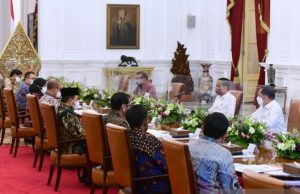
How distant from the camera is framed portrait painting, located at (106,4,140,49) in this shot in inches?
700

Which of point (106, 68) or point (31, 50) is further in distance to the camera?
point (106, 68)

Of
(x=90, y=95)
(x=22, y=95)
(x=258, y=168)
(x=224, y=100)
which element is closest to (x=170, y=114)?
(x=224, y=100)

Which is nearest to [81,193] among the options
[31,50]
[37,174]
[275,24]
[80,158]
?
[80,158]

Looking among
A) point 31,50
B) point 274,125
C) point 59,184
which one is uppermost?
point 31,50

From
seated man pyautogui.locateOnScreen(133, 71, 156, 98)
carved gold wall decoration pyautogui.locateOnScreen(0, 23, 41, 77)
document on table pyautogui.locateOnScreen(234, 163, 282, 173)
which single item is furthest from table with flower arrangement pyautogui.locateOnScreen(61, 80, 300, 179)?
carved gold wall decoration pyautogui.locateOnScreen(0, 23, 41, 77)

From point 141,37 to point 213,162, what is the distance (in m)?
14.1

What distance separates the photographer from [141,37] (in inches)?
715

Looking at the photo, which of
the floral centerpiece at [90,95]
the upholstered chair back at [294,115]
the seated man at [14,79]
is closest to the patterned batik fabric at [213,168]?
the upholstered chair back at [294,115]

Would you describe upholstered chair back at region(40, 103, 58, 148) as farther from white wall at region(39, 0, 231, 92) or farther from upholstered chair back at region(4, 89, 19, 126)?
white wall at region(39, 0, 231, 92)

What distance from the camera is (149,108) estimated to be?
25.6 ft

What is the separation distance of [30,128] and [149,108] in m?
2.19

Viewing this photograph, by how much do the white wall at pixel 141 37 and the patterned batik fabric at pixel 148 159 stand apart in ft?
38.5

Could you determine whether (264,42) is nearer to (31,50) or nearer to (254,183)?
(31,50)

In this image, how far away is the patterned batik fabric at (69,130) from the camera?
282 inches
